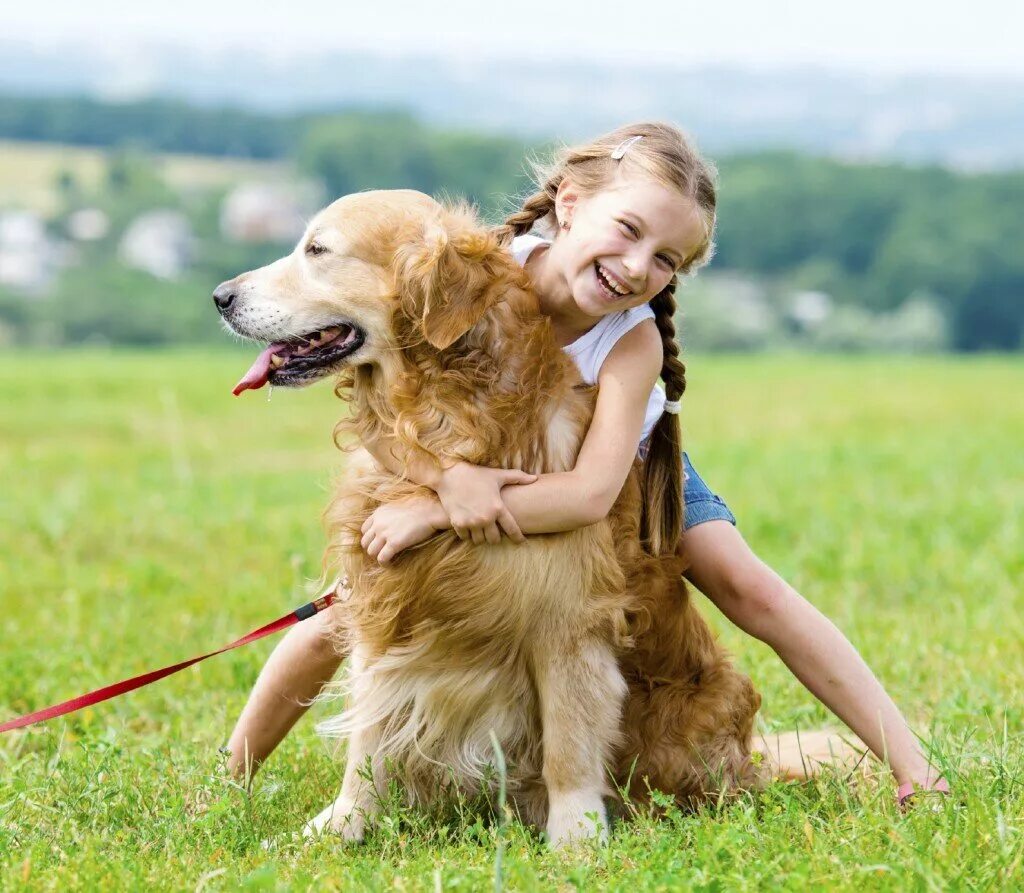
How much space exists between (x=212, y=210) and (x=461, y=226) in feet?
152

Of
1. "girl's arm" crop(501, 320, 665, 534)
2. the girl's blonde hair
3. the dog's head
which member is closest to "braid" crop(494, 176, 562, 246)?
the girl's blonde hair

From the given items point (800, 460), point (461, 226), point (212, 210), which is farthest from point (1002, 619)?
point (212, 210)

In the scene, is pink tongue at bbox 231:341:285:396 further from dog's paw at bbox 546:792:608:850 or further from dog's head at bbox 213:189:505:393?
dog's paw at bbox 546:792:608:850

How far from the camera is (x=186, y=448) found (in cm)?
1438

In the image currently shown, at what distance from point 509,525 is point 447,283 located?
2.11 feet

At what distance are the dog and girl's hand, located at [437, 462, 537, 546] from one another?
0.15ft

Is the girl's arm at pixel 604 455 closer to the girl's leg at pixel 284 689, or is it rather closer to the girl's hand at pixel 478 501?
the girl's hand at pixel 478 501

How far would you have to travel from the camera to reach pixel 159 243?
4581 cm

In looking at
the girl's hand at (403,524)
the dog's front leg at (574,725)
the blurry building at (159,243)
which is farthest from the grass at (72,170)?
the dog's front leg at (574,725)

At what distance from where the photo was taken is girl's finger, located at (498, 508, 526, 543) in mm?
3279

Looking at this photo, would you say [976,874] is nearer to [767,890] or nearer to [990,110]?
[767,890]

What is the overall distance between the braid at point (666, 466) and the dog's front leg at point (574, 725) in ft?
1.32

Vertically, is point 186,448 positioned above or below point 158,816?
below

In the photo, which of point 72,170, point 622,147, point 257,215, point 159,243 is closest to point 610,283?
point 622,147
